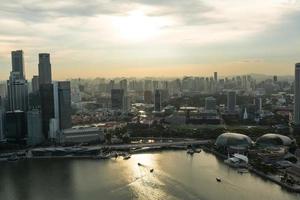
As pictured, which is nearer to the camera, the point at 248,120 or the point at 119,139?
the point at 119,139

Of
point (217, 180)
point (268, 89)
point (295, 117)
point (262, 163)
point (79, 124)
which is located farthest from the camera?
point (268, 89)

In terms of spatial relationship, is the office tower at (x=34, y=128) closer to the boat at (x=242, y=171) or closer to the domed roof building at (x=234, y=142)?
the domed roof building at (x=234, y=142)

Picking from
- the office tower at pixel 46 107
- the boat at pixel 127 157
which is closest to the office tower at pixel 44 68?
the office tower at pixel 46 107

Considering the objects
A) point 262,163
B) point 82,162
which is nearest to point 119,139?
point 82,162

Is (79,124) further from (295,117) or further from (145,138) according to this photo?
(295,117)

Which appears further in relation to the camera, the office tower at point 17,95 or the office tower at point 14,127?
the office tower at point 17,95

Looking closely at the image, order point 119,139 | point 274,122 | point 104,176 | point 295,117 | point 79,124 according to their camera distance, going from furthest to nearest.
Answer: point 79,124
point 274,122
point 295,117
point 119,139
point 104,176
